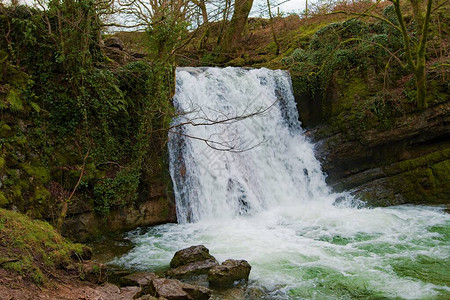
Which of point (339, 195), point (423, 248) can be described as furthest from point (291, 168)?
point (423, 248)

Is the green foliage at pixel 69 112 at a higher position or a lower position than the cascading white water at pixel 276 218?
higher

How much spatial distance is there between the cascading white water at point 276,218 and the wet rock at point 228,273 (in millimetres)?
276

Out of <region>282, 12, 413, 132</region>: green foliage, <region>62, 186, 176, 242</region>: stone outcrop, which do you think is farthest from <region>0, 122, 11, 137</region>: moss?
<region>282, 12, 413, 132</region>: green foliage

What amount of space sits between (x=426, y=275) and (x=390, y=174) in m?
5.50

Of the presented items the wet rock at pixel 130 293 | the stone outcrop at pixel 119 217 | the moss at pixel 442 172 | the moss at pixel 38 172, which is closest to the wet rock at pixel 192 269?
the wet rock at pixel 130 293

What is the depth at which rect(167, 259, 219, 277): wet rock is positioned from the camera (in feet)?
18.1

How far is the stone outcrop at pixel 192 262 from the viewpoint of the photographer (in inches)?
219

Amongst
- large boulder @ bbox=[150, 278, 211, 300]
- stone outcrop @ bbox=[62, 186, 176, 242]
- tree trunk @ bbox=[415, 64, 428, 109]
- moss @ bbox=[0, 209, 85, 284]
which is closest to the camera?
moss @ bbox=[0, 209, 85, 284]

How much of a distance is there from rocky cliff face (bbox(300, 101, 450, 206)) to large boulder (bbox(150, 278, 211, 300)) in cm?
692

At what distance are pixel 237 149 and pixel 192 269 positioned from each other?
5.14 metres

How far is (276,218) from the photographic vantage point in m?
8.83

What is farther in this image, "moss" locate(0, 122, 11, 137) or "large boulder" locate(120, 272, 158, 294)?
"moss" locate(0, 122, 11, 137)

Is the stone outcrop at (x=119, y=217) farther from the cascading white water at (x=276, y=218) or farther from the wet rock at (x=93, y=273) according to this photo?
the wet rock at (x=93, y=273)

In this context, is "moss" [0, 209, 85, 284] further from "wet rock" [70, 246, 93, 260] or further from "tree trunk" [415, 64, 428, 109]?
"tree trunk" [415, 64, 428, 109]
